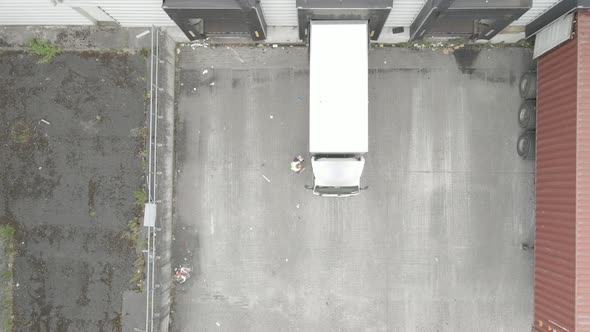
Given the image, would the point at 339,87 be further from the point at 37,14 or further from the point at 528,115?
the point at 37,14

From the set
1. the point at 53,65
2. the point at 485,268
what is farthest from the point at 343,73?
the point at 53,65

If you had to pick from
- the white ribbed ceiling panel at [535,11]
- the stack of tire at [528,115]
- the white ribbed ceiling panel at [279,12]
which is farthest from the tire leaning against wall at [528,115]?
the white ribbed ceiling panel at [279,12]

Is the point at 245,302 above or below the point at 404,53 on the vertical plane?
below

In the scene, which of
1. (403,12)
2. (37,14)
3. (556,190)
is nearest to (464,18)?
(403,12)

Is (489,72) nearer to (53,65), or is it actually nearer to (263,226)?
(263,226)

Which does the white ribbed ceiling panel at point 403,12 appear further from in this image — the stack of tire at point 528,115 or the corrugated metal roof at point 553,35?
the stack of tire at point 528,115
